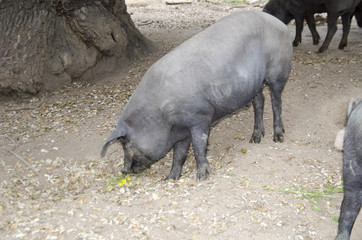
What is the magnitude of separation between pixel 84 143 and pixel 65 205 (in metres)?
1.78

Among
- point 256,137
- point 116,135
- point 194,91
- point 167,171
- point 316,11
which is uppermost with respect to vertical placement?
point 194,91

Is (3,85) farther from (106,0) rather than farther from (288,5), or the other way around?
(288,5)

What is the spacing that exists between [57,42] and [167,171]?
3892mm

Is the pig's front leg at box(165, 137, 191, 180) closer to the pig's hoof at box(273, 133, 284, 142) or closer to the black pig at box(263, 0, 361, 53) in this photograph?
the pig's hoof at box(273, 133, 284, 142)

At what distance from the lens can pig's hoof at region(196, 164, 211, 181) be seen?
15.5 feet

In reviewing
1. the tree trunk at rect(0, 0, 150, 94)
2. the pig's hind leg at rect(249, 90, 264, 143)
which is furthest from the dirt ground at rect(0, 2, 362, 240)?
the tree trunk at rect(0, 0, 150, 94)

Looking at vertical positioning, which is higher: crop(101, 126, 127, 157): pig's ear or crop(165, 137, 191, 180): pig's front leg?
crop(101, 126, 127, 157): pig's ear

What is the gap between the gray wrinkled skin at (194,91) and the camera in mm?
4453

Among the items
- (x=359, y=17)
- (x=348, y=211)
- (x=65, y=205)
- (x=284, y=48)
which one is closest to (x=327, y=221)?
(x=348, y=211)

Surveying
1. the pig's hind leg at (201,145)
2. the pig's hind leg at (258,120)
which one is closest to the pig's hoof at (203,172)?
the pig's hind leg at (201,145)

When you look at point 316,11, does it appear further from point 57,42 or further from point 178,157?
point 178,157

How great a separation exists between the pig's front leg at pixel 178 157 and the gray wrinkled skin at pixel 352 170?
2065mm

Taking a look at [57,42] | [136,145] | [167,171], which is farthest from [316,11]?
[136,145]

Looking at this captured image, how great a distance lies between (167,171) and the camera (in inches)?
211
